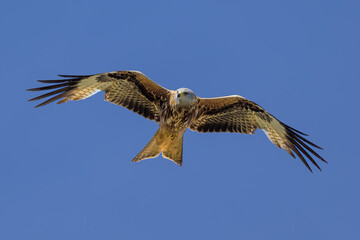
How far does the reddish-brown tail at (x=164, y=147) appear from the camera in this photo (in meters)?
11.1

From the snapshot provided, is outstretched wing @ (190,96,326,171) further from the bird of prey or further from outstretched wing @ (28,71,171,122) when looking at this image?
outstretched wing @ (28,71,171,122)

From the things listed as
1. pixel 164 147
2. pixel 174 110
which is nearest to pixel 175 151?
pixel 164 147

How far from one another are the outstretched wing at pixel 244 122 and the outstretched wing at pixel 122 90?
0.99 m

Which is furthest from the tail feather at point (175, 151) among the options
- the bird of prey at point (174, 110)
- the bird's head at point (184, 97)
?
the bird's head at point (184, 97)

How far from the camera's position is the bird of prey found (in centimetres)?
1084

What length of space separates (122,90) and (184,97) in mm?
A: 1607

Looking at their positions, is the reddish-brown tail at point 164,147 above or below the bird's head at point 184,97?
below

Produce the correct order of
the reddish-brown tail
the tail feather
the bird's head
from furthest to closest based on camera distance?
the tail feather, the reddish-brown tail, the bird's head

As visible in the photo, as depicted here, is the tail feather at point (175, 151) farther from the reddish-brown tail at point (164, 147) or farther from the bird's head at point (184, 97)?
the bird's head at point (184, 97)

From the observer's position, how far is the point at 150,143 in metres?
11.1

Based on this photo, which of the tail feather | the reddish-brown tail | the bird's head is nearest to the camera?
the bird's head

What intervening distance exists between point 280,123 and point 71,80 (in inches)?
188

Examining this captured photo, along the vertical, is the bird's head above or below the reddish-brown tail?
above

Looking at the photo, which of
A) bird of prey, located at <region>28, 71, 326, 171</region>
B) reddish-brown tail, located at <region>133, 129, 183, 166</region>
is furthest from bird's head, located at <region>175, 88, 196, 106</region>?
reddish-brown tail, located at <region>133, 129, 183, 166</region>
